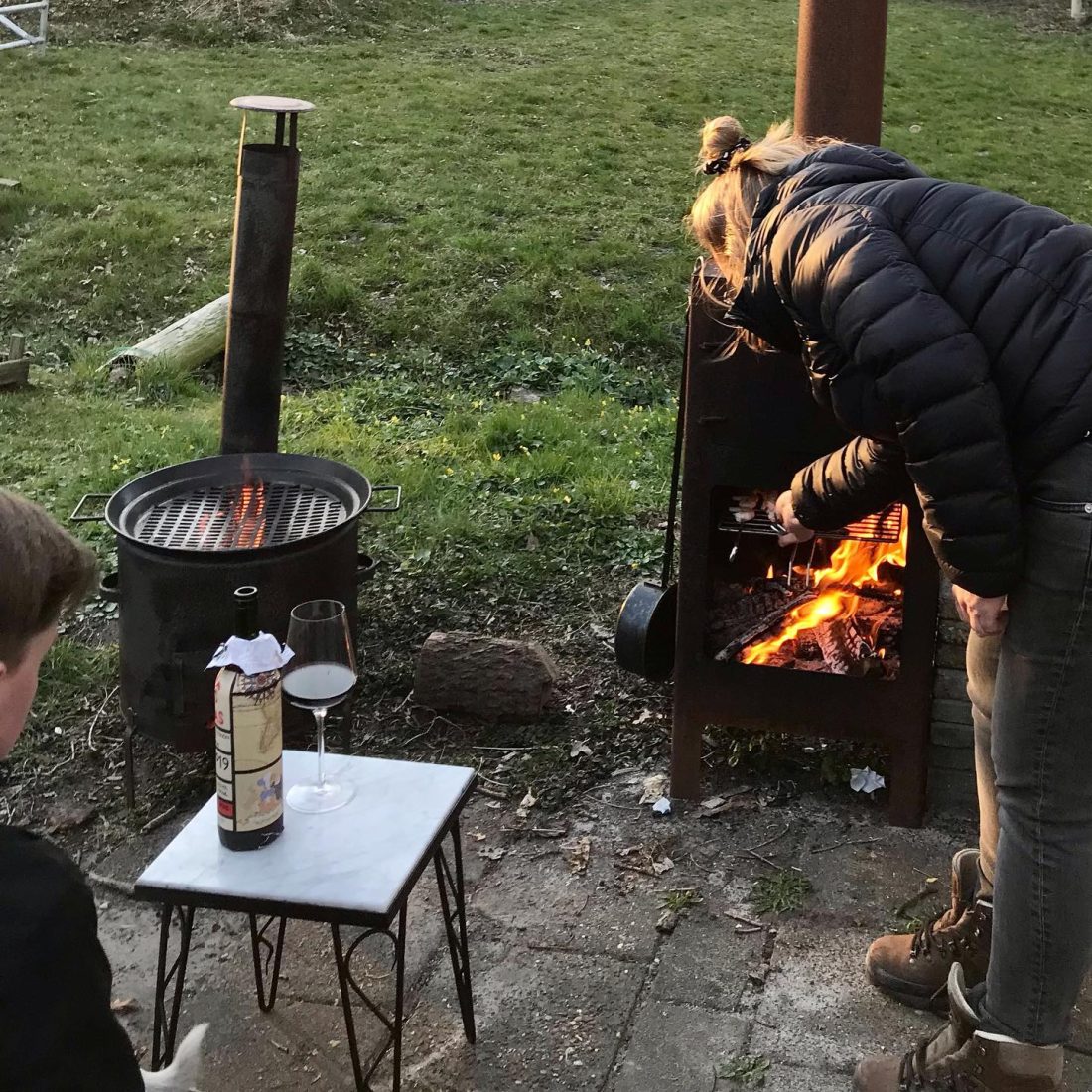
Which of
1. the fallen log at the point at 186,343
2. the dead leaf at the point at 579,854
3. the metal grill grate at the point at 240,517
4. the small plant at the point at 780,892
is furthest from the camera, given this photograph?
the fallen log at the point at 186,343

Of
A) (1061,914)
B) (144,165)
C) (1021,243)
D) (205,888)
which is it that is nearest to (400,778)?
(205,888)

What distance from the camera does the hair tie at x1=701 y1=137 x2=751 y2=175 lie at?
297 cm

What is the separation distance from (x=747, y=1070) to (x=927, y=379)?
1.58 meters

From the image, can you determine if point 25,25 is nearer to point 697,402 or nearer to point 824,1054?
point 697,402

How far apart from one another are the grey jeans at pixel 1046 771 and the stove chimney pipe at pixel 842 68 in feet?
5.79

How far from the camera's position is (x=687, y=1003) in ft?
10.2

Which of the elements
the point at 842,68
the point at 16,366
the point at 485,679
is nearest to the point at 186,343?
the point at 16,366

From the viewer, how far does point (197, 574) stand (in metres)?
3.71

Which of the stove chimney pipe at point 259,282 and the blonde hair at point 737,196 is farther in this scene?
the stove chimney pipe at point 259,282

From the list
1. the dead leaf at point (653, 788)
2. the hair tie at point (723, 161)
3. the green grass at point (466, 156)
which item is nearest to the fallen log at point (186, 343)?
the green grass at point (466, 156)

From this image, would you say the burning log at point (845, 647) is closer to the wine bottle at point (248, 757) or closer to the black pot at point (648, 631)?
the black pot at point (648, 631)

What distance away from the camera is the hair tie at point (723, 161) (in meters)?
2.97

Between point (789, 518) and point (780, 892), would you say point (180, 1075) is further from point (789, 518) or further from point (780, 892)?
point (780, 892)

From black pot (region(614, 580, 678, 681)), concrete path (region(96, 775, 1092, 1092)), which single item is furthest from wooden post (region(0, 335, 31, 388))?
black pot (region(614, 580, 678, 681))
